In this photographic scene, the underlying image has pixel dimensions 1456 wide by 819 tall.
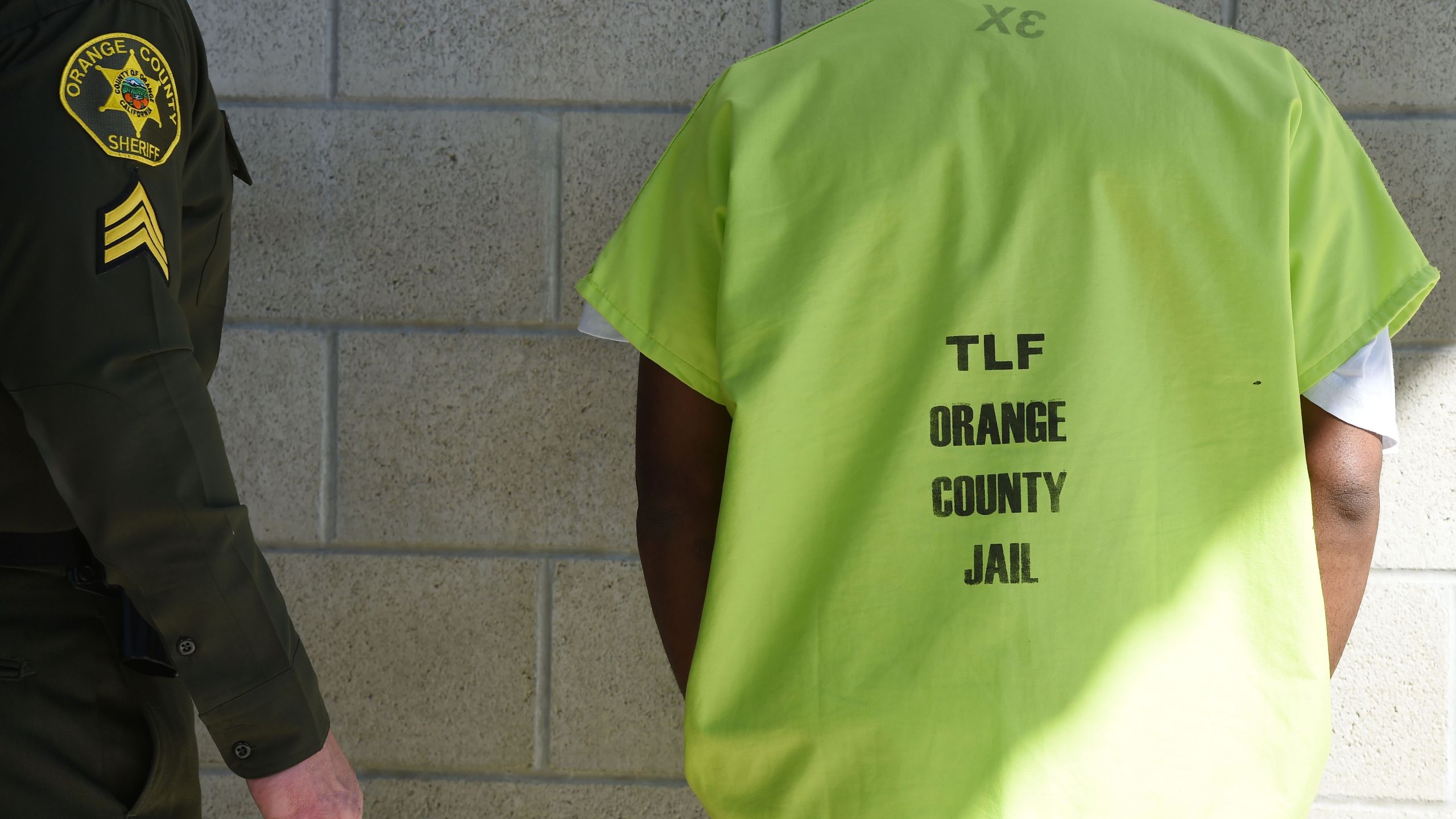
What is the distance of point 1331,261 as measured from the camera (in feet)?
3.14

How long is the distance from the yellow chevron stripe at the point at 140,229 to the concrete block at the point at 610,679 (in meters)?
1.04

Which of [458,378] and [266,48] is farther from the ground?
[266,48]

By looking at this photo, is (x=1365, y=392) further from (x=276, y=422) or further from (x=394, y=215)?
(x=276, y=422)

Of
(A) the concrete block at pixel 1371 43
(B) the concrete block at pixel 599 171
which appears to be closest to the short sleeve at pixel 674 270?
(B) the concrete block at pixel 599 171

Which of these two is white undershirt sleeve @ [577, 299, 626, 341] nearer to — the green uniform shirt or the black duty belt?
the green uniform shirt

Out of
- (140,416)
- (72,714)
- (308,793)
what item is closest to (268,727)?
(308,793)

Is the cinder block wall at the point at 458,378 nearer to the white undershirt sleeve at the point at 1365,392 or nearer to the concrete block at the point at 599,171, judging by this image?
the concrete block at the point at 599,171

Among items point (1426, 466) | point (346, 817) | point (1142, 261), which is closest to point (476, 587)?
point (346, 817)

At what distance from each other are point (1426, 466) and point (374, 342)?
198cm

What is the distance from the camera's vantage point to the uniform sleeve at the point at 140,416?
35.3 inches

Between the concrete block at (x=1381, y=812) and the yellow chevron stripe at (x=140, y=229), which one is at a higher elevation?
the yellow chevron stripe at (x=140, y=229)

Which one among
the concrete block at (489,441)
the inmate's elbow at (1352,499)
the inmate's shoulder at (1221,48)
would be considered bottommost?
the concrete block at (489,441)

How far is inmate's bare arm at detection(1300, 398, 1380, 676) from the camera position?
1092 millimetres

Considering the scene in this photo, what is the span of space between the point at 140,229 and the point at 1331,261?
1.17 m
